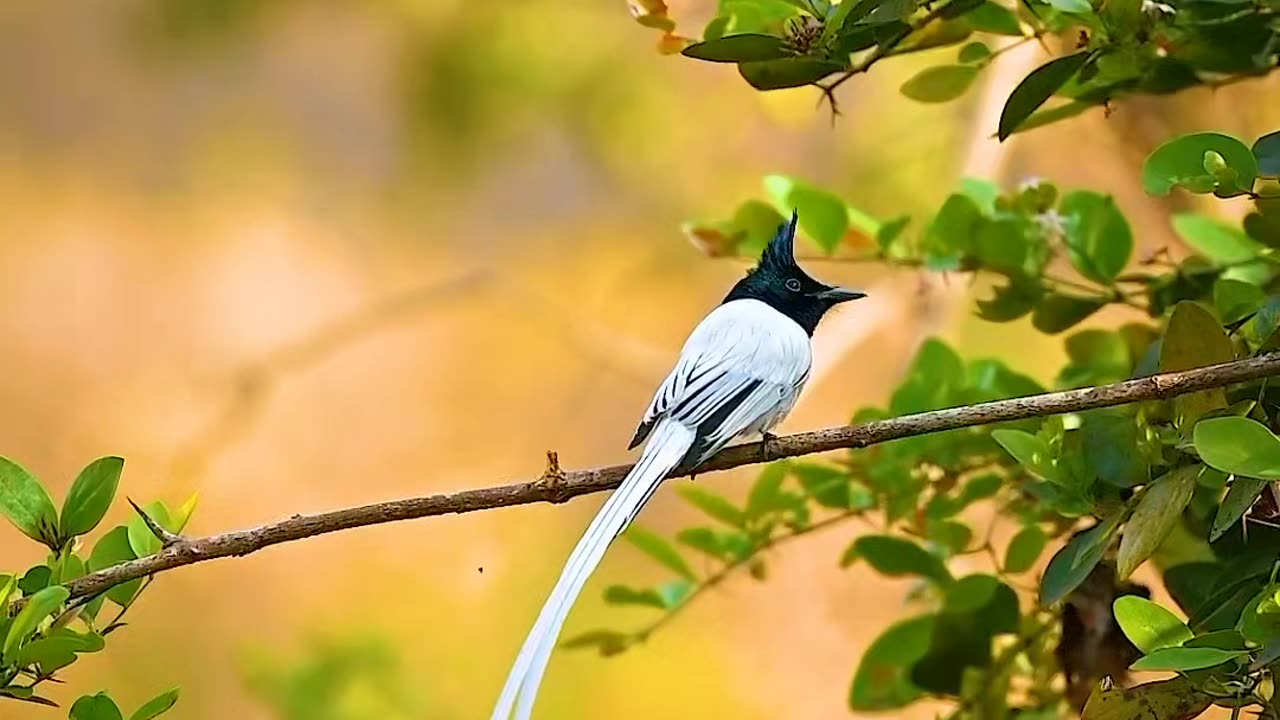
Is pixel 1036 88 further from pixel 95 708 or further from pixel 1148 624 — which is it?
pixel 95 708

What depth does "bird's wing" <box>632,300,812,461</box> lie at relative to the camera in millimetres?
681

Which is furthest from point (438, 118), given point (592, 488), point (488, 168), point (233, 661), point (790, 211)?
point (592, 488)

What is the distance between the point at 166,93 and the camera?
6.21 ft

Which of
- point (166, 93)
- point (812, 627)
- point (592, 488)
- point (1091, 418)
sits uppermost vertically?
point (166, 93)

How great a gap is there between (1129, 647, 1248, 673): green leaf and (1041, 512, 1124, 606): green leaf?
0.28ft

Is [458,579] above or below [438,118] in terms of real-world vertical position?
below

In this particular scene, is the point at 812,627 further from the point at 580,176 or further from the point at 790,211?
the point at 790,211

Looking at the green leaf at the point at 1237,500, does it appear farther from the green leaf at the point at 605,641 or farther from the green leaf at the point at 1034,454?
the green leaf at the point at 605,641

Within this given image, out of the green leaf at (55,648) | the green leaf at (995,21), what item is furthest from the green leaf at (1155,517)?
the green leaf at (55,648)

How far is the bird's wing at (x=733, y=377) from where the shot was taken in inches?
26.8

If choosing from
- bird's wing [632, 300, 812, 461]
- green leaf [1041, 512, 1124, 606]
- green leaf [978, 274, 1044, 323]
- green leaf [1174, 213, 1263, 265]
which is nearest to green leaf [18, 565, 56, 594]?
bird's wing [632, 300, 812, 461]

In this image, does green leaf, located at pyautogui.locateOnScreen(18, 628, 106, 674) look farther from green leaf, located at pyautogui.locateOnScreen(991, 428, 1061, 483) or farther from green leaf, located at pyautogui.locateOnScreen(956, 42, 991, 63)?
green leaf, located at pyautogui.locateOnScreen(956, 42, 991, 63)

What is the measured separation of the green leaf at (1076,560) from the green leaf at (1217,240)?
9.7 inches

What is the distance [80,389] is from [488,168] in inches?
22.7
